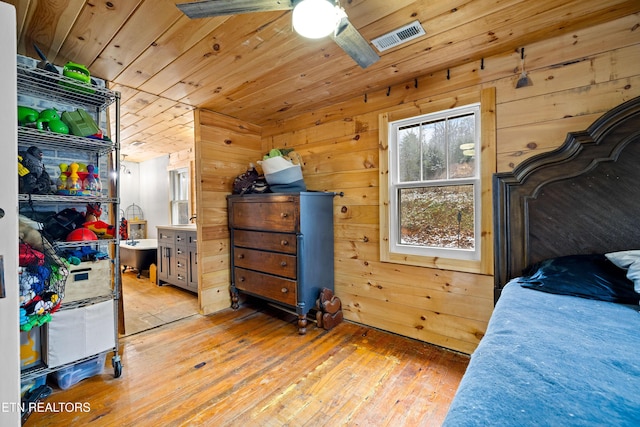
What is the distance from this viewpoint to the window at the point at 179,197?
519 cm

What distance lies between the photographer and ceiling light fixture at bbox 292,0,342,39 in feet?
3.45

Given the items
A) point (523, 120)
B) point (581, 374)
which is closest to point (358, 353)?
point (581, 374)

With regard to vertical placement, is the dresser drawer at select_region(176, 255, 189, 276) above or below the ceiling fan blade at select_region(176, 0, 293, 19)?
below

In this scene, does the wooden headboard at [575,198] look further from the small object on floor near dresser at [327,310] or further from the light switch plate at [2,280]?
the light switch plate at [2,280]

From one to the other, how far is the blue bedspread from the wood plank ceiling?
154 centimetres

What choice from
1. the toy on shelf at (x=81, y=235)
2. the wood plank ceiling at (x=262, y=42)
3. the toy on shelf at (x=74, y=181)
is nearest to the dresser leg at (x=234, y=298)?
the toy on shelf at (x=81, y=235)

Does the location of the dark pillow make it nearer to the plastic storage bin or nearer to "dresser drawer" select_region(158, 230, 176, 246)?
the plastic storage bin

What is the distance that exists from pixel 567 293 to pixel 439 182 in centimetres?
110

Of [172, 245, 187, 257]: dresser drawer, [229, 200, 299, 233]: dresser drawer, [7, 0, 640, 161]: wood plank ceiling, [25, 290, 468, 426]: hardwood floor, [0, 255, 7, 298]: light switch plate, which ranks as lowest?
[25, 290, 468, 426]: hardwood floor

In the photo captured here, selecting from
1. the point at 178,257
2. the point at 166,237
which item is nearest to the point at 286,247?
the point at 178,257

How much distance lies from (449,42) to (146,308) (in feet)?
12.3

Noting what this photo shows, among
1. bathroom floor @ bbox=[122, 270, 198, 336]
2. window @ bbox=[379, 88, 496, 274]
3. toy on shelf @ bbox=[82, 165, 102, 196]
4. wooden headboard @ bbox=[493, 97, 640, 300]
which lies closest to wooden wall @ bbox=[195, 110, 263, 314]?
bathroom floor @ bbox=[122, 270, 198, 336]

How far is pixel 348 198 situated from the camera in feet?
8.84

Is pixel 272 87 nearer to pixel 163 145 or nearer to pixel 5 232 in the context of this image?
pixel 5 232
